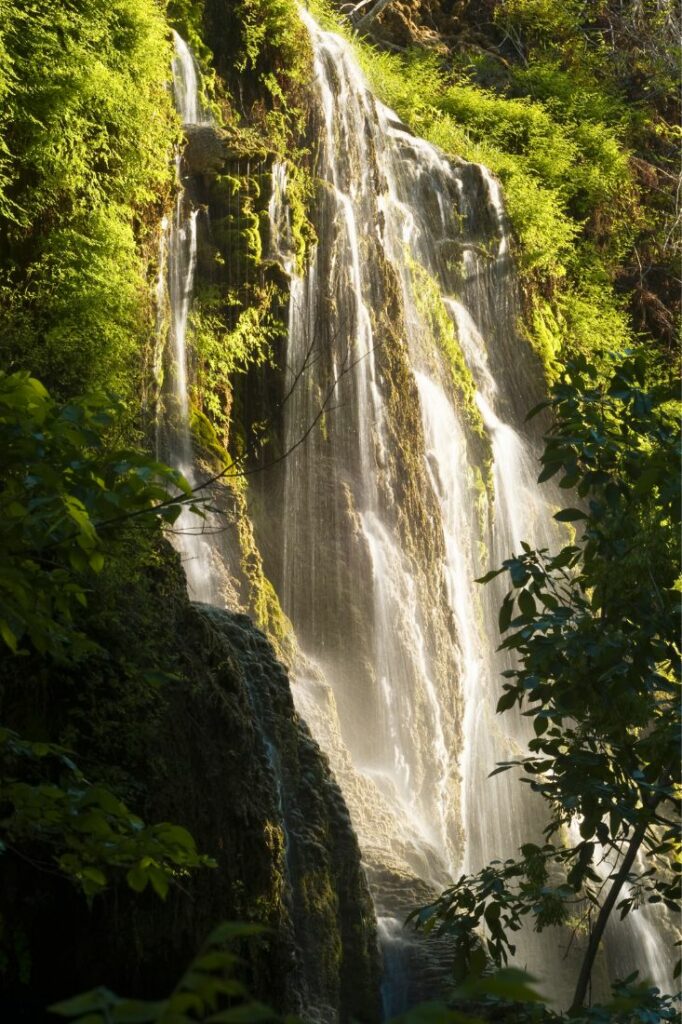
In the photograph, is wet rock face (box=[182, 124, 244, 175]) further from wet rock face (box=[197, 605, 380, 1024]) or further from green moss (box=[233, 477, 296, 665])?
wet rock face (box=[197, 605, 380, 1024])

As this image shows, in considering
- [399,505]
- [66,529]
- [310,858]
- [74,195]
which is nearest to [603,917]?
[66,529]

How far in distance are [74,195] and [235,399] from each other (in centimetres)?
271

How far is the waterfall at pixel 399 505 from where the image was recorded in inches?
403

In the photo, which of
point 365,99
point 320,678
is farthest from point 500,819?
point 365,99

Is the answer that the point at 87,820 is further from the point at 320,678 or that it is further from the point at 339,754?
the point at 320,678

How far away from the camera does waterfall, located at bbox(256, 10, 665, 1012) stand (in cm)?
1024

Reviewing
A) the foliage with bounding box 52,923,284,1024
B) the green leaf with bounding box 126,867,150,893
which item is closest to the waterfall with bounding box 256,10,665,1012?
the green leaf with bounding box 126,867,150,893

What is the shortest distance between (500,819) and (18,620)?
8.53m

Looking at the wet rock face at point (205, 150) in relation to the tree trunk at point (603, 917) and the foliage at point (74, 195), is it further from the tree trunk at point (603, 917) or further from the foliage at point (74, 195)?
the tree trunk at point (603, 917)

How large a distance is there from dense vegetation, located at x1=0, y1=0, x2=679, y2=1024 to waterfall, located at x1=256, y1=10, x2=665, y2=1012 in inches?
21.7

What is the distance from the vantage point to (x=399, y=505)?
39.2 feet

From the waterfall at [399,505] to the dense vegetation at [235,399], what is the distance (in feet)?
1.81

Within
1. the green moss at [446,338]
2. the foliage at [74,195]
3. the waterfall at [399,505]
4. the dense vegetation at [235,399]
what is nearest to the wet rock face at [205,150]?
the dense vegetation at [235,399]

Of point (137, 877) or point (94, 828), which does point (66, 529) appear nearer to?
point (94, 828)
